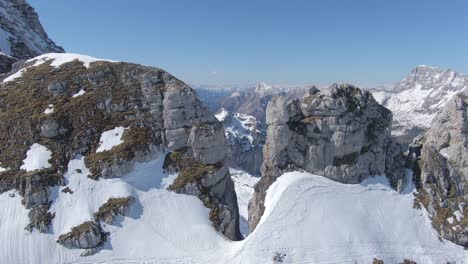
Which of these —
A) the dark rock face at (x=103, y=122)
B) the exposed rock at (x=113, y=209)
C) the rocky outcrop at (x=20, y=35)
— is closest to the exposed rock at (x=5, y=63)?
the rocky outcrop at (x=20, y=35)

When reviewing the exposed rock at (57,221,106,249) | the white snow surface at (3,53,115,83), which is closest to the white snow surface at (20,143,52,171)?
the exposed rock at (57,221,106,249)

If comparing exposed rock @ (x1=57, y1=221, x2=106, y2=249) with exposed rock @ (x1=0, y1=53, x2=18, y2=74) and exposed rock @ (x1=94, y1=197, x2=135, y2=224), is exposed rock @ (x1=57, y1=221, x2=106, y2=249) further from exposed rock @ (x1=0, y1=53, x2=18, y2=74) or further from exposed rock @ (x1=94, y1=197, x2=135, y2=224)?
exposed rock @ (x1=0, y1=53, x2=18, y2=74)

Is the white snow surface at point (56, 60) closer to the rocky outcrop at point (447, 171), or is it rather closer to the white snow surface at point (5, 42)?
the white snow surface at point (5, 42)

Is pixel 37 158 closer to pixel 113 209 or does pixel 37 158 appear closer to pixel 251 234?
pixel 113 209

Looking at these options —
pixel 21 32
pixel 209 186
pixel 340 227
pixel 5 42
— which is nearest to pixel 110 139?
pixel 209 186

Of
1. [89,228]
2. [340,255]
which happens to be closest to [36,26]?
[89,228]
